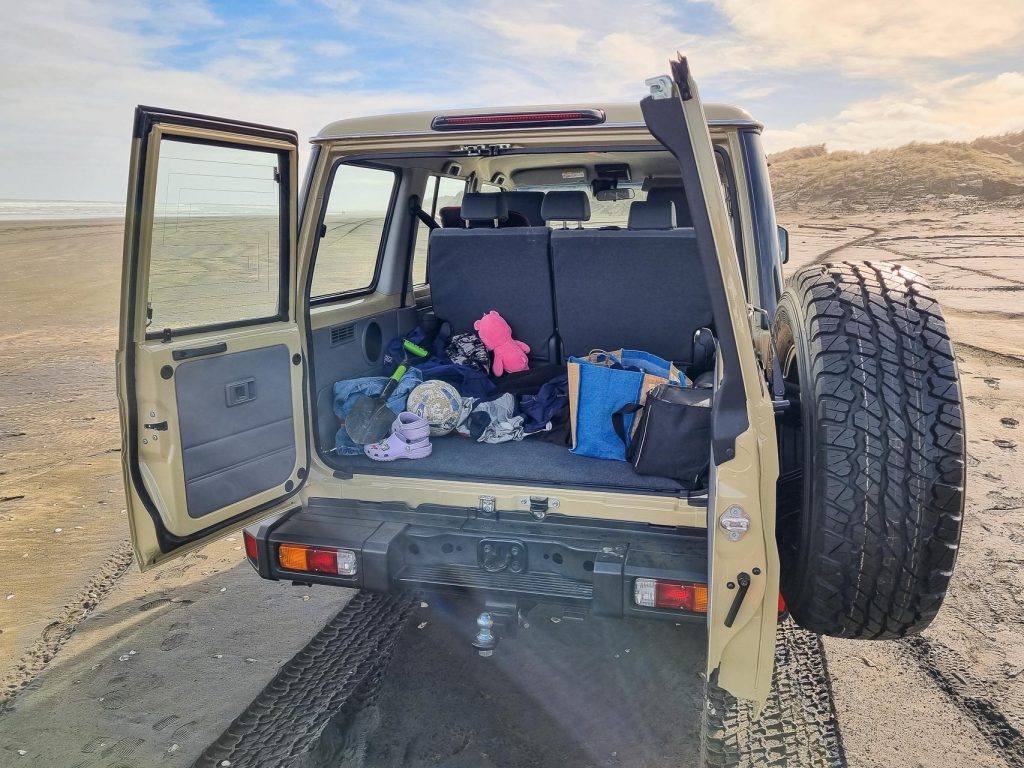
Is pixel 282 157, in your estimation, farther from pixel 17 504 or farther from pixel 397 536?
pixel 17 504

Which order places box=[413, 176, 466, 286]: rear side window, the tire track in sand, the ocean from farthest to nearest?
the ocean → box=[413, 176, 466, 286]: rear side window → the tire track in sand

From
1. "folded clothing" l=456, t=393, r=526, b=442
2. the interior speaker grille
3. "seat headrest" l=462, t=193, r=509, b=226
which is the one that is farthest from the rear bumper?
"seat headrest" l=462, t=193, r=509, b=226

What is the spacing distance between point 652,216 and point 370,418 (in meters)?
1.69

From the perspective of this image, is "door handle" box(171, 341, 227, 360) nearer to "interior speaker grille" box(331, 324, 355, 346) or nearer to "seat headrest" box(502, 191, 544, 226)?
"interior speaker grille" box(331, 324, 355, 346)

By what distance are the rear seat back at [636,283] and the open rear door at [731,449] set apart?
1626 mm

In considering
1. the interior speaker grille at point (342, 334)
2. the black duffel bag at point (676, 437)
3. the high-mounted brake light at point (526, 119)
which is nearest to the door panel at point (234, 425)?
the interior speaker grille at point (342, 334)

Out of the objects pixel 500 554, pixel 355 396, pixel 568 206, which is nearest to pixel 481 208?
pixel 568 206

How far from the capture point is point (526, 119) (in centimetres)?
268

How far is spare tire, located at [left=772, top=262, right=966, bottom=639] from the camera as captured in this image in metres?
2.21

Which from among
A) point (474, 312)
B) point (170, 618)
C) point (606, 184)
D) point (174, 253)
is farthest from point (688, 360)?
point (170, 618)

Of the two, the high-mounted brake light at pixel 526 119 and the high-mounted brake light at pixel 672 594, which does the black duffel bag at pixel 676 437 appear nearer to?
the high-mounted brake light at pixel 672 594

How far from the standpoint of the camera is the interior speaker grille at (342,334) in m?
3.59

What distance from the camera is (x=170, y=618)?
353 cm

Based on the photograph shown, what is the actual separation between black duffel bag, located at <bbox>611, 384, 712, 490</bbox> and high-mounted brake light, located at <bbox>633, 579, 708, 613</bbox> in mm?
475
